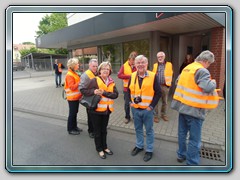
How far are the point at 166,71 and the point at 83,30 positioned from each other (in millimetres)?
4134

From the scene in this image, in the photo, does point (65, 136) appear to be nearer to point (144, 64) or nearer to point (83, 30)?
point (144, 64)

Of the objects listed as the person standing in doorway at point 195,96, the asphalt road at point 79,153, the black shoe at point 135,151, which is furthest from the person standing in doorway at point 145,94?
the person standing in doorway at point 195,96

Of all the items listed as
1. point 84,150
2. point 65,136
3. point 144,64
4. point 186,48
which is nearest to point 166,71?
point 144,64

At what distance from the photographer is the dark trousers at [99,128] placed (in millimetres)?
2714

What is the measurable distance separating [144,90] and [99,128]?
1057 mm

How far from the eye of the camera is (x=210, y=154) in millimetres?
2799

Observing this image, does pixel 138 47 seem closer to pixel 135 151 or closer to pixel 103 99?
pixel 103 99

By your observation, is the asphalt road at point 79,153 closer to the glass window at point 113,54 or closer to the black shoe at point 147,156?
the black shoe at point 147,156

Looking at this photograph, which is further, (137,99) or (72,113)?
(72,113)

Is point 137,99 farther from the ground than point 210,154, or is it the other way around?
point 137,99

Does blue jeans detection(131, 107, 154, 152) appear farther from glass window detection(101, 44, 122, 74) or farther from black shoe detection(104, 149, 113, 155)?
glass window detection(101, 44, 122, 74)

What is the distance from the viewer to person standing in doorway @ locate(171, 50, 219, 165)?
2117 mm

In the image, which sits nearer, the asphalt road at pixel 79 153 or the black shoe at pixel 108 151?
the asphalt road at pixel 79 153

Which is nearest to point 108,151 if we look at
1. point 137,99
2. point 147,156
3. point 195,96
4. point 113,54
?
point 147,156
